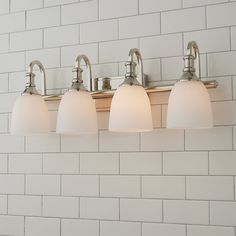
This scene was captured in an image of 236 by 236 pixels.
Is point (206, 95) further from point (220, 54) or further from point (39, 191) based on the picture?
point (39, 191)

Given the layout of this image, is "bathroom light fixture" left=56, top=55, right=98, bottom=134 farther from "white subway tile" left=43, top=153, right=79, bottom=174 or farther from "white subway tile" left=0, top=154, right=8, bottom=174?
"white subway tile" left=0, top=154, right=8, bottom=174

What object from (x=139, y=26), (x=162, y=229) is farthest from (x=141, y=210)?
(x=139, y=26)

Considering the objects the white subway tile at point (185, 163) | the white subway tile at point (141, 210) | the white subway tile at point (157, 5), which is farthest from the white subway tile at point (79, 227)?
the white subway tile at point (157, 5)

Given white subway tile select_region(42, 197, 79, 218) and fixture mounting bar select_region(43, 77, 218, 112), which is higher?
fixture mounting bar select_region(43, 77, 218, 112)

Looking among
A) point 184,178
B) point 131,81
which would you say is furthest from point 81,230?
point 131,81

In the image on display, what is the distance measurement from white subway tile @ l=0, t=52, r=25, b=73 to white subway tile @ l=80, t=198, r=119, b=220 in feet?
1.89

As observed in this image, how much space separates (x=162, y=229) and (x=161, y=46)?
0.61m

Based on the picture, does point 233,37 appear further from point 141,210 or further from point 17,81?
point 17,81

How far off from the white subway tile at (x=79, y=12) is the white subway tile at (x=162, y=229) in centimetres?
76

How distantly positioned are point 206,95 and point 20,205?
0.83 m

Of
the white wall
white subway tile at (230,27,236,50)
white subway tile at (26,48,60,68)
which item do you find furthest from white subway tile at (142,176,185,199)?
white subway tile at (26,48,60,68)

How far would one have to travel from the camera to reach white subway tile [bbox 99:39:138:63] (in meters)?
1.45

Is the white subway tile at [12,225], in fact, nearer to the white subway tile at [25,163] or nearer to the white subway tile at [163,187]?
the white subway tile at [25,163]

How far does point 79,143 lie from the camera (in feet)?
4.91
